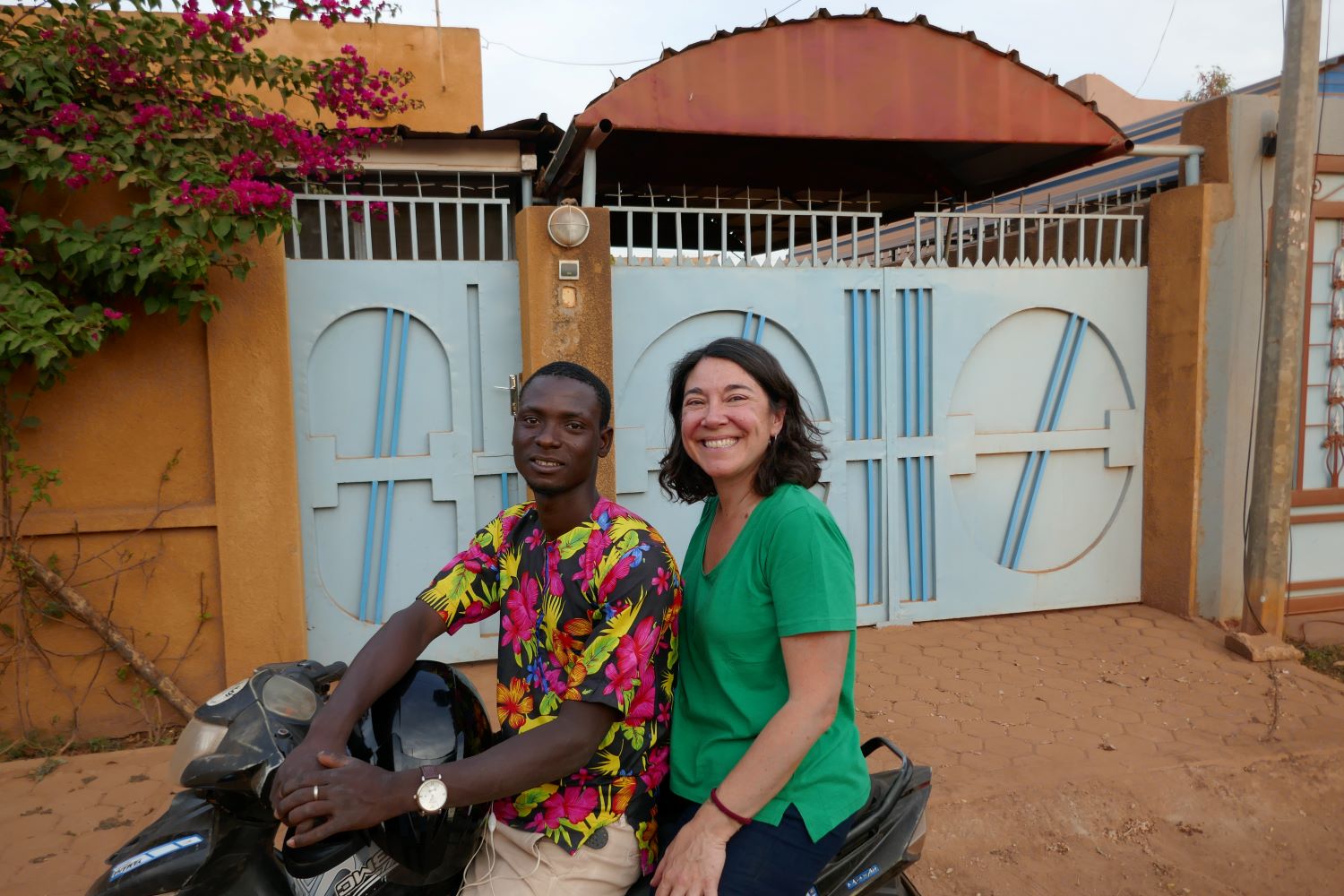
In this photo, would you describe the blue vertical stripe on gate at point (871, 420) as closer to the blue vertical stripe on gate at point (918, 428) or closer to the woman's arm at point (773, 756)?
the blue vertical stripe on gate at point (918, 428)

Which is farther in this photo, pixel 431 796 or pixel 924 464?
pixel 924 464

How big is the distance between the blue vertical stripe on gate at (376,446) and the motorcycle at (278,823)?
2693 millimetres

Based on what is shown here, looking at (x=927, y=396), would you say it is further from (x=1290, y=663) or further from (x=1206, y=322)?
(x=1290, y=663)

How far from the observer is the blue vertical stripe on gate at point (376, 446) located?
4.22m

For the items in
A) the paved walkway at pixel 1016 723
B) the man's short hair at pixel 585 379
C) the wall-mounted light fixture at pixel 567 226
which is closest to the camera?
the man's short hair at pixel 585 379

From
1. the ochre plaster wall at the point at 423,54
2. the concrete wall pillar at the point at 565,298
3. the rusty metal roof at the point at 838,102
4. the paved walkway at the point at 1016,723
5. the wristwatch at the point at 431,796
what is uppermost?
the ochre plaster wall at the point at 423,54

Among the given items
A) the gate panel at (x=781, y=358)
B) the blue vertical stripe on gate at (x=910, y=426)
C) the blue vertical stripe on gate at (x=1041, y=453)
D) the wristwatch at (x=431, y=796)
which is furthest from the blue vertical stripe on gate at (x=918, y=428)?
the wristwatch at (x=431, y=796)

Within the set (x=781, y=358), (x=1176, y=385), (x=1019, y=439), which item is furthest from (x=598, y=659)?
(x=1176, y=385)

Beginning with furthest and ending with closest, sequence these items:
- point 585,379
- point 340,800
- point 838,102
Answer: point 838,102
point 585,379
point 340,800

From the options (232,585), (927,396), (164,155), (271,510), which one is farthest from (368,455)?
(927,396)

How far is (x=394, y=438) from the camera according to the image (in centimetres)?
425

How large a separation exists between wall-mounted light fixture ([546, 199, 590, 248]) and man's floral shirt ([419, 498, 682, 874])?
2632 mm

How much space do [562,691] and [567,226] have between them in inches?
115

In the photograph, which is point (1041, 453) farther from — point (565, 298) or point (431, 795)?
point (431, 795)
